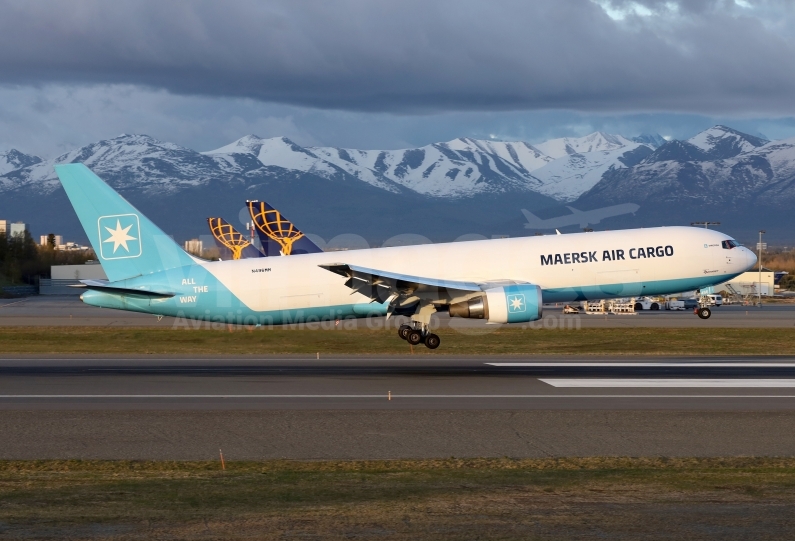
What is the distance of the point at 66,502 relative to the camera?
12250 mm

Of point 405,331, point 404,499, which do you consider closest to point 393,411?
point 404,499

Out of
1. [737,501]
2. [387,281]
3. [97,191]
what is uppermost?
[97,191]

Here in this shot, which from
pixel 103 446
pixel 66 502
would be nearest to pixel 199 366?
pixel 103 446

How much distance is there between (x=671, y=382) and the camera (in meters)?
26.1

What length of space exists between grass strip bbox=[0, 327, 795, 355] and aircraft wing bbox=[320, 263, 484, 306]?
11.6ft

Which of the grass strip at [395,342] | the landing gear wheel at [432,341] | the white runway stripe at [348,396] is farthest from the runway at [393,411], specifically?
the grass strip at [395,342]

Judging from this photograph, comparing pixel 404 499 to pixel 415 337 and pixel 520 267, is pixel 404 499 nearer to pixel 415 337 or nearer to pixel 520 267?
pixel 415 337

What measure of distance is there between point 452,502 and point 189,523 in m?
3.24

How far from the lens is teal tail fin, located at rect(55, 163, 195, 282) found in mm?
34906

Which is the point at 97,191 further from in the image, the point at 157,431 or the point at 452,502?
the point at 452,502

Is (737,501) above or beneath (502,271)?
beneath

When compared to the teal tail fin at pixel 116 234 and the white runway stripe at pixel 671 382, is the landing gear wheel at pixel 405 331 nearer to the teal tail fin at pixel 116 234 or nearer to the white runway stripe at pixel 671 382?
the teal tail fin at pixel 116 234

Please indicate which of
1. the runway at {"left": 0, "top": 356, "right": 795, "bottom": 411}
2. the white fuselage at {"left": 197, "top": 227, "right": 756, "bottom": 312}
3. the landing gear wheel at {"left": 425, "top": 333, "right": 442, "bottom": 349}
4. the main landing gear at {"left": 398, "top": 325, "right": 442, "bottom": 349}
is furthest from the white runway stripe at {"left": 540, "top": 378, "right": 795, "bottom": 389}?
the white fuselage at {"left": 197, "top": 227, "right": 756, "bottom": 312}

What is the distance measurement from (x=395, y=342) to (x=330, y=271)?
7324mm
